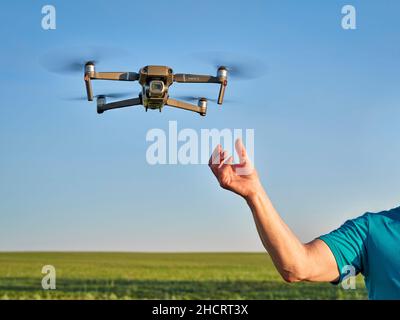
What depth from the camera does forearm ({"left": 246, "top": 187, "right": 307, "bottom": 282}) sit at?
12.6 feet

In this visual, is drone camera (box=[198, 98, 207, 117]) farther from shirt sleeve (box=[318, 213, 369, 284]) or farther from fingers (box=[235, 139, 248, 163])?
fingers (box=[235, 139, 248, 163])

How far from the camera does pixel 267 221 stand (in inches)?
152

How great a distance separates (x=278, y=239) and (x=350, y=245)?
0.53m

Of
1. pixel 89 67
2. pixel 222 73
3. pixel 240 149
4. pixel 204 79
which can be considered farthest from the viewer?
pixel 204 79

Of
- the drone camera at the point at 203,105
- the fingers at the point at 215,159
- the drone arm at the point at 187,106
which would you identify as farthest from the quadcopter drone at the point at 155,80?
the fingers at the point at 215,159

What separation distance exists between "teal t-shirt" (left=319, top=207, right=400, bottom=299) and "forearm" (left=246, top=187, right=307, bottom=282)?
0.25 meters

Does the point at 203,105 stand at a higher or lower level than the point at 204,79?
lower

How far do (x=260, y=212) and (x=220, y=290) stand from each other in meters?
30.5

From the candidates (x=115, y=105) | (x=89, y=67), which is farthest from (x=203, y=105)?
(x=89, y=67)

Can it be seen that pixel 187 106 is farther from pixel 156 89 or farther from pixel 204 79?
pixel 156 89

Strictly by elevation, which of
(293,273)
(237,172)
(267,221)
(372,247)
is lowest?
(293,273)

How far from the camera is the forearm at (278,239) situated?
3832 mm

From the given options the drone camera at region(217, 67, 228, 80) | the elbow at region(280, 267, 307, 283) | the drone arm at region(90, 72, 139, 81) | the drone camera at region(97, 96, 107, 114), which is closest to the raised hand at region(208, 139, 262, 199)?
the elbow at region(280, 267, 307, 283)
